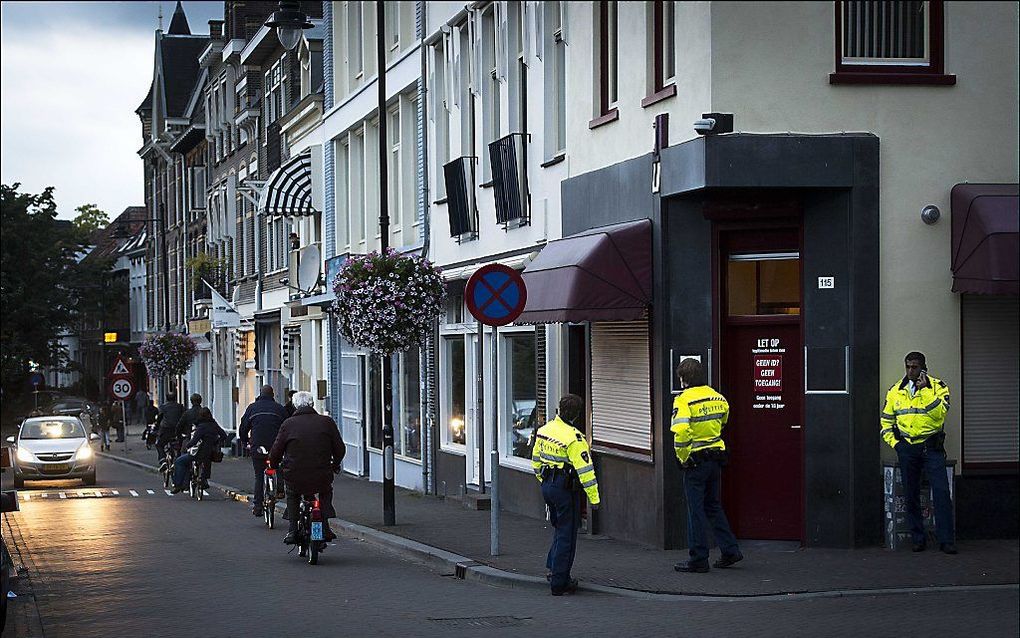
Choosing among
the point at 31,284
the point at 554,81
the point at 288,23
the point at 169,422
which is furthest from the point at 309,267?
the point at 31,284

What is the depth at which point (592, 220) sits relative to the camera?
56.3 feet

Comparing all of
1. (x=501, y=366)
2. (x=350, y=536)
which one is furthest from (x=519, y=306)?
(x=501, y=366)

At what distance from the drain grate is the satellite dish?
2285cm

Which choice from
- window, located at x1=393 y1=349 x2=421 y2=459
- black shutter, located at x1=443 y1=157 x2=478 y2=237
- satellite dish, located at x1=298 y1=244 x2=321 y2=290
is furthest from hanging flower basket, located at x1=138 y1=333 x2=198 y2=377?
black shutter, located at x1=443 y1=157 x2=478 y2=237

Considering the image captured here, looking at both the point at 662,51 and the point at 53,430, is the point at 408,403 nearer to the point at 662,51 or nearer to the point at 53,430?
the point at 53,430

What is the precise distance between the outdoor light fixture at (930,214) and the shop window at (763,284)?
120 cm

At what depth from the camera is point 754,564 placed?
535 inches

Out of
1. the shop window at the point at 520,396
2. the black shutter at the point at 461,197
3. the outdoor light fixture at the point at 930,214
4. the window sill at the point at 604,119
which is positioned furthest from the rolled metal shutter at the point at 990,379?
the black shutter at the point at 461,197

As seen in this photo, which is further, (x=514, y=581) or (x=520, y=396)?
(x=520, y=396)

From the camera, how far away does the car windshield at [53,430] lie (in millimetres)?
32438

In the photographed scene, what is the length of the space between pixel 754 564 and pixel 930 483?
1824 mm

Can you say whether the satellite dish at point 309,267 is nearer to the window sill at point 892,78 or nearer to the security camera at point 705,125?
Answer: the security camera at point 705,125

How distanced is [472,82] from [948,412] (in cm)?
1008

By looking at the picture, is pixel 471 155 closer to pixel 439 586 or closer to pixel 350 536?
pixel 350 536
